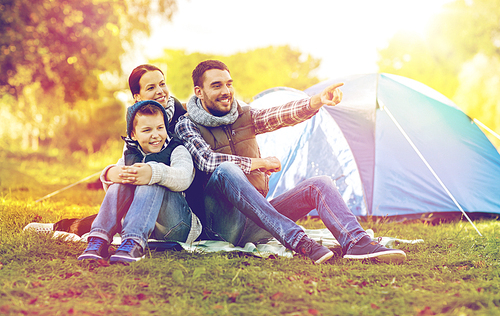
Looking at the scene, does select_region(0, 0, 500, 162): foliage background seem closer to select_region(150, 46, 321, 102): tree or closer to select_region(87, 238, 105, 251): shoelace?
select_region(150, 46, 321, 102): tree

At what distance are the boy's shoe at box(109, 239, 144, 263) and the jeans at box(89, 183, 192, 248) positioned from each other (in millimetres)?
30

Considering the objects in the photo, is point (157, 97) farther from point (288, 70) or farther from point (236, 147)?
point (288, 70)

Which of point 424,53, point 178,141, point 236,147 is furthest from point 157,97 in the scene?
point 424,53

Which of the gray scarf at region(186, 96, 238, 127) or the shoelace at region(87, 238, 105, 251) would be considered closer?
the shoelace at region(87, 238, 105, 251)

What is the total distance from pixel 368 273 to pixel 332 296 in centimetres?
46

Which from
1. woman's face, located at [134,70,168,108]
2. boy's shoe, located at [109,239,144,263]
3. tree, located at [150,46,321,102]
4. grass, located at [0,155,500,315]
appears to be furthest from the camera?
tree, located at [150,46,321,102]

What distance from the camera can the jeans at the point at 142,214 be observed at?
109 inches

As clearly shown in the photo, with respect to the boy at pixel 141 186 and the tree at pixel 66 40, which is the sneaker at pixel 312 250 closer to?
the boy at pixel 141 186

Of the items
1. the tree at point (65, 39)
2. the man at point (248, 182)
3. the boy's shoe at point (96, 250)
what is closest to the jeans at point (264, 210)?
the man at point (248, 182)

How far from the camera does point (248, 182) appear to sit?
9.57 ft

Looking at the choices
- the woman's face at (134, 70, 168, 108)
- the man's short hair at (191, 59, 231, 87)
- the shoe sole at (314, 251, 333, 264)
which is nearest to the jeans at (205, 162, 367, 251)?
the shoe sole at (314, 251, 333, 264)

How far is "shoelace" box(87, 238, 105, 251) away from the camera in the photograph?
8.98ft

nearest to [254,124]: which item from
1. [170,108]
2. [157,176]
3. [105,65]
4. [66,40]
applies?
[170,108]

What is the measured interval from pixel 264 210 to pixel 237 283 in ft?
1.93
